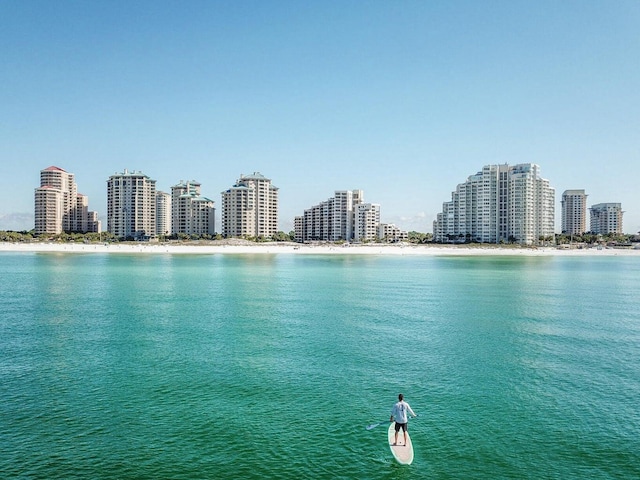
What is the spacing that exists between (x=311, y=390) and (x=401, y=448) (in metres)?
8.00

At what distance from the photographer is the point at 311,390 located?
2667 cm

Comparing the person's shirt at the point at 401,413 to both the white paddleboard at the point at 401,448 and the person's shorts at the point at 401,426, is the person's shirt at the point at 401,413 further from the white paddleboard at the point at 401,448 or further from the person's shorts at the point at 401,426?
the white paddleboard at the point at 401,448

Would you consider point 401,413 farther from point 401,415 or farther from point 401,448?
point 401,448

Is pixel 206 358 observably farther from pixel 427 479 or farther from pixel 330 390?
pixel 427 479

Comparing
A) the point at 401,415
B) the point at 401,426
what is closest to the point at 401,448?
the point at 401,426

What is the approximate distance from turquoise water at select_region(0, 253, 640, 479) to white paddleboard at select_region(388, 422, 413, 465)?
0.38 m

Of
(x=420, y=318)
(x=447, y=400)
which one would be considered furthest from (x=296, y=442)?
(x=420, y=318)

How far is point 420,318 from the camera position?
4881cm

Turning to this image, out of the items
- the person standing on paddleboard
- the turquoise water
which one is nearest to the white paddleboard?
the person standing on paddleboard

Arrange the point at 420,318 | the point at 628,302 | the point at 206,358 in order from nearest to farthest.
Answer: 1. the point at 206,358
2. the point at 420,318
3. the point at 628,302

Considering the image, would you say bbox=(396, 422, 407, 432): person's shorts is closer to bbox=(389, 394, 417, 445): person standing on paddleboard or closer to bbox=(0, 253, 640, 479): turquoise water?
bbox=(389, 394, 417, 445): person standing on paddleboard

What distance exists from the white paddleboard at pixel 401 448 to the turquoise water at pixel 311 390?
383 mm

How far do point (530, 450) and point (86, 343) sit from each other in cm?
3180

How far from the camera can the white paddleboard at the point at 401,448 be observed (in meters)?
18.8
